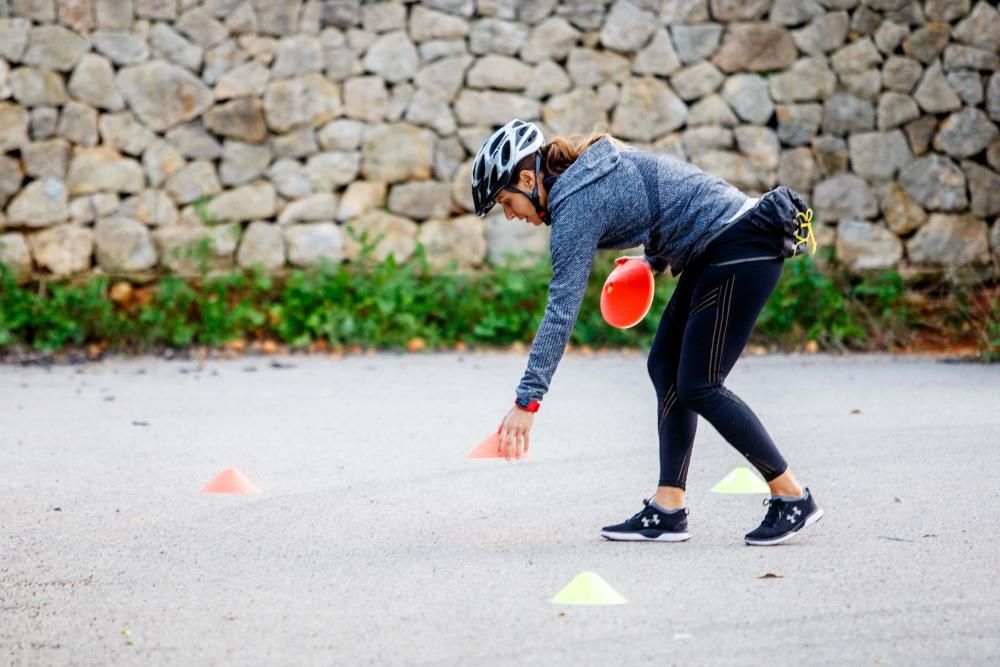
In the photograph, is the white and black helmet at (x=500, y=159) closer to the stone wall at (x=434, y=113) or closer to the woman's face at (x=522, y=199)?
the woman's face at (x=522, y=199)

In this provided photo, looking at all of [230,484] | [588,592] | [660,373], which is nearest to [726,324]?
[660,373]

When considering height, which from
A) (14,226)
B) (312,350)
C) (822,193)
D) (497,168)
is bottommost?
(312,350)

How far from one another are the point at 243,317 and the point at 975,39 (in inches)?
280

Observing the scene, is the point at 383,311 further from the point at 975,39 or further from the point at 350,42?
the point at 975,39

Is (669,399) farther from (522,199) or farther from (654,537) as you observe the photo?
(522,199)

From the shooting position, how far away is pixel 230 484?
633 cm

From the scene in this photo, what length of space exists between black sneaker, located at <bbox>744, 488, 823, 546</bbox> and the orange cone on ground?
2.98ft

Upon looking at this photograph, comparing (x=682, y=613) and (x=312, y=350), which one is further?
(x=312, y=350)

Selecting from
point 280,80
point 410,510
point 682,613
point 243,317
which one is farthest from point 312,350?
point 682,613

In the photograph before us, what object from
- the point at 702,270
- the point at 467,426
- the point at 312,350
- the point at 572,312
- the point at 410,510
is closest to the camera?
the point at 572,312

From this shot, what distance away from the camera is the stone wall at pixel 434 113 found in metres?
12.1

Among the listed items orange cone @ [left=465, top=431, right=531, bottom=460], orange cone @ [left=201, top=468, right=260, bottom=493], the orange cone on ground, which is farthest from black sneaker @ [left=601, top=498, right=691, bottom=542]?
orange cone @ [left=201, top=468, right=260, bottom=493]

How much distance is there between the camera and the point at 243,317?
11.9 meters

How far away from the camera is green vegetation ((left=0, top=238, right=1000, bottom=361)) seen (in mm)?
11641
